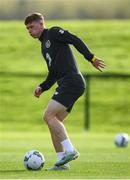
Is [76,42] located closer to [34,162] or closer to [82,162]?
[34,162]

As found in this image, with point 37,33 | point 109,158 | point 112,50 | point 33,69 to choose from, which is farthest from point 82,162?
point 112,50

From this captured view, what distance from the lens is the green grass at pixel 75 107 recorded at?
13.8 m

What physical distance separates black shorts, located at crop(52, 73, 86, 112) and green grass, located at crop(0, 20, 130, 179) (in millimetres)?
1116

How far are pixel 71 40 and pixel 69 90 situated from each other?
0.80m

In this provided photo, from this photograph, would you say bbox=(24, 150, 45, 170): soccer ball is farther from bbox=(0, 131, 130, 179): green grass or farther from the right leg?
the right leg

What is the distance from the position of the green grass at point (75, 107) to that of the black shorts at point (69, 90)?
1.12 meters

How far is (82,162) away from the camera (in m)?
14.3

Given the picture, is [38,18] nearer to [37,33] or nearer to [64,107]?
[37,33]

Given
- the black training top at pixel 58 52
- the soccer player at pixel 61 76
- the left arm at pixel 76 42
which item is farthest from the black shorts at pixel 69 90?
the left arm at pixel 76 42

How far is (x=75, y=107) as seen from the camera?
112ft

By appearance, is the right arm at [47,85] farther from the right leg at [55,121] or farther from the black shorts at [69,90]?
the right leg at [55,121]

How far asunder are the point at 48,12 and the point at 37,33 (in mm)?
40700

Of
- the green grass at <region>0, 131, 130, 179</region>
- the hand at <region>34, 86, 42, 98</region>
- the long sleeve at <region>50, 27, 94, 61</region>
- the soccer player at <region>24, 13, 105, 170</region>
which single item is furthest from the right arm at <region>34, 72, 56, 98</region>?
the green grass at <region>0, 131, 130, 179</region>

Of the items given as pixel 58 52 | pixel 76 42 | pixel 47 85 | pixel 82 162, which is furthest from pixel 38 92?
pixel 82 162
